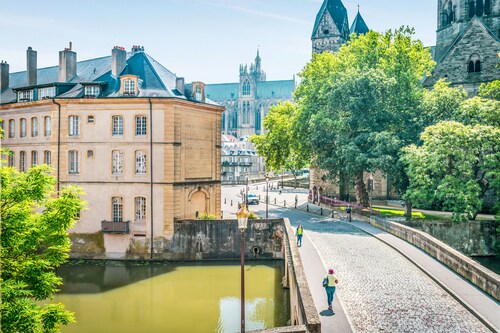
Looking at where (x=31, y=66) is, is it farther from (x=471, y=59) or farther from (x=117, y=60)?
(x=471, y=59)

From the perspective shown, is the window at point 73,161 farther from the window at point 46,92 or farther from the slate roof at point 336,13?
the slate roof at point 336,13

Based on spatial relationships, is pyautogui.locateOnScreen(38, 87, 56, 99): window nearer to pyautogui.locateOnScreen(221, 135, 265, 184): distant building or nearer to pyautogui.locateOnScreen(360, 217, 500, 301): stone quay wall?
pyautogui.locateOnScreen(360, 217, 500, 301): stone quay wall

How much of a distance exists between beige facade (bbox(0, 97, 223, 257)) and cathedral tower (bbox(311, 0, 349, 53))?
4561 centimetres

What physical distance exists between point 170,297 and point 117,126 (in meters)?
13.5

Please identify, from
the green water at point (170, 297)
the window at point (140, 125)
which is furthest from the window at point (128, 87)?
the green water at point (170, 297)

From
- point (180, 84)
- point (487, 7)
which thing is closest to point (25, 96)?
point (180, 84)

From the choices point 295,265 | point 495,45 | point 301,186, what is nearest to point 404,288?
point 295,265

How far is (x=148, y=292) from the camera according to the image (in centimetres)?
2808

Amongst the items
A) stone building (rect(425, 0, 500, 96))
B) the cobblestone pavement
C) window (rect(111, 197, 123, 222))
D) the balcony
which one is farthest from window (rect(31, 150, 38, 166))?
stone building (rect(425, 0, 500, 96))

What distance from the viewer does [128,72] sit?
37.2 meters

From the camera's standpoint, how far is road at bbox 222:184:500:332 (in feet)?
54.0

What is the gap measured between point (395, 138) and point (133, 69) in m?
20.2

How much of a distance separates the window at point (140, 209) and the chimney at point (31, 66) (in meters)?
15.0

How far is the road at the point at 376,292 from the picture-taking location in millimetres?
16469
